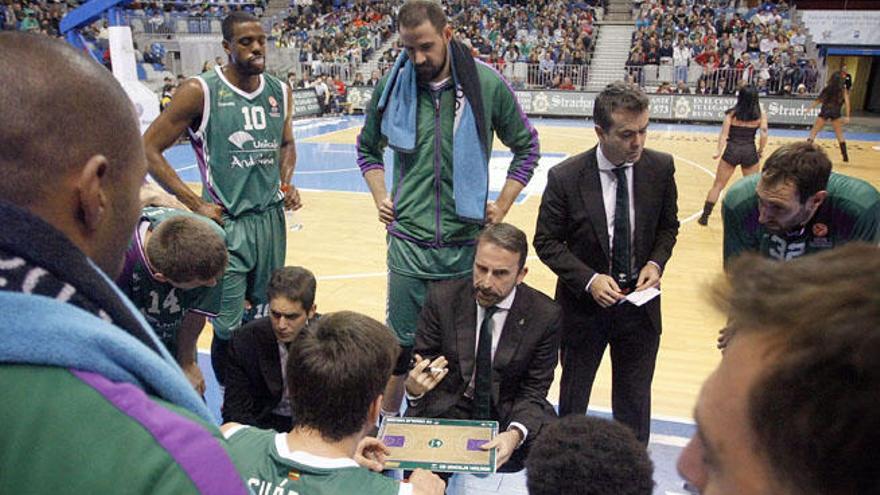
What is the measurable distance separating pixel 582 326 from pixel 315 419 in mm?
1820

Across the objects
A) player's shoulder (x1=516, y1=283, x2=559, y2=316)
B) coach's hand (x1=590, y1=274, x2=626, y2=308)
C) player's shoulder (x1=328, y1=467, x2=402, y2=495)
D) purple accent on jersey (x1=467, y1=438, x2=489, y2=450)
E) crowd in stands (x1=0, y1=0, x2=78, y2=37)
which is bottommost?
purple accent on jersey (x1=467, y1=438, x2=489, y2=450)

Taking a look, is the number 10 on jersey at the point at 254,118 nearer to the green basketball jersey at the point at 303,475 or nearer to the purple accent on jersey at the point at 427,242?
the purple accent on jersey at the point at 427,242

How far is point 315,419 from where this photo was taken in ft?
6.98

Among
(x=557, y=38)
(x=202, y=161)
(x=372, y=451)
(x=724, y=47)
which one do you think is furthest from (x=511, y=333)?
(x=557, y=38)

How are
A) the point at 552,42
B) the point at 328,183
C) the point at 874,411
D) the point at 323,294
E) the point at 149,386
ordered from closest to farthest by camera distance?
the point at 874,411, the point at 149,386, the point at 323,294, the point at 328,183, the point at 552,42

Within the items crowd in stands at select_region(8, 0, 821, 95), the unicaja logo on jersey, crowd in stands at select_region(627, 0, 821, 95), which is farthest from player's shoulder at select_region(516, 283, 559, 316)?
crowd in stands at select_region(627, 0, 821, 95)

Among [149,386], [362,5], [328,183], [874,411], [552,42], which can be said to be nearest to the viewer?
[874,411]

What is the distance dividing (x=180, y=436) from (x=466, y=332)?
2.53 metres

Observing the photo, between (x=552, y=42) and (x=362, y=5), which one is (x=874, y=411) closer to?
(x=552, y=42)

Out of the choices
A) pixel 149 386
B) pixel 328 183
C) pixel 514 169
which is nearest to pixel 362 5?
pixel 328 183

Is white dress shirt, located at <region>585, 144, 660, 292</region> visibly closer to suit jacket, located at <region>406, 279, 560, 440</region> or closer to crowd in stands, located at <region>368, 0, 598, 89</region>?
suit jacket, located at <region>406, 279, 560, 440</region>

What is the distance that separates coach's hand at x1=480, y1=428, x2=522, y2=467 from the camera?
8.95 ft

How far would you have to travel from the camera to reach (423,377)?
3.06 metres

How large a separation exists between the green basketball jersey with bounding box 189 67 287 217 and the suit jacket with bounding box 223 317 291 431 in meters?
0.85
